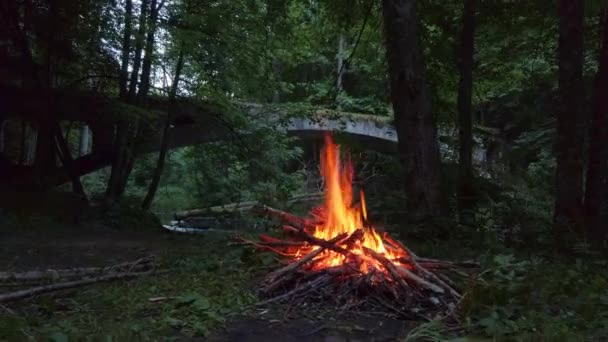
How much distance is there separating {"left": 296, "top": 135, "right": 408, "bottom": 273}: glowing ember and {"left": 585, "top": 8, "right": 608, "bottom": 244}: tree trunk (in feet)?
11.9

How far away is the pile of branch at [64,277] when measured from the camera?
5.68m

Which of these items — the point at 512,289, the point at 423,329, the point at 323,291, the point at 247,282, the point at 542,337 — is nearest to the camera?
the point at 542,337

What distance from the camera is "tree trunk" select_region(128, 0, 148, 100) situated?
12.5m

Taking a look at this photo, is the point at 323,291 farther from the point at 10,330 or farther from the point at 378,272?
the point at 10,330

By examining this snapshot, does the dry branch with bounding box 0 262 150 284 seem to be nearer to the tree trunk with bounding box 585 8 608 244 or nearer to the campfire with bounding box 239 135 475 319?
the campfire with bounding box 239 135 475 319

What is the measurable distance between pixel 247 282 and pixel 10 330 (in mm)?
2258

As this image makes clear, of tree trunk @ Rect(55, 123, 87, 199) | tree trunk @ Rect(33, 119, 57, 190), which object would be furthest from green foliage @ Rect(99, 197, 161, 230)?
tree trunk @ Rect(33, 119, 57, 190)

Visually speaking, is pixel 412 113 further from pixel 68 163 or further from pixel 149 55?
pixel 68 163

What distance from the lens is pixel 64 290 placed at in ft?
19.4

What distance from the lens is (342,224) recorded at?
6.77 meters

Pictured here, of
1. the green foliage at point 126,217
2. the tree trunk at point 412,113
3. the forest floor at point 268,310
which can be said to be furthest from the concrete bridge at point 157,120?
the forest floor at point 268,310

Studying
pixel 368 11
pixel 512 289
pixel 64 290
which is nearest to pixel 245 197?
pixel 368 11

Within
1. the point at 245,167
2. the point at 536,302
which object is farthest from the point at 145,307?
the point at 245,167

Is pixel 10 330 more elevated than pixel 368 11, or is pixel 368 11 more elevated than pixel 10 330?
pixel 368 11
